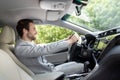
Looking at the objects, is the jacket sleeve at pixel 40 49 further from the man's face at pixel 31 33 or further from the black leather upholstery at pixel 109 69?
the black leather upholstery at pixel 109 69

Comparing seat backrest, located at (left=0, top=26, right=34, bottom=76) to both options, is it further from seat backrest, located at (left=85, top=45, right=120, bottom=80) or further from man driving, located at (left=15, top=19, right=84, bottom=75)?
seat backrest, located at (left=85, top=45, right=120, bottom=80)

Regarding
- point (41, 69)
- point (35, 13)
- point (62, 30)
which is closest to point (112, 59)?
point (41, 69)

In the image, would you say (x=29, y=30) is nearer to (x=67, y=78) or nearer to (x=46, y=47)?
(x=46, y=47)

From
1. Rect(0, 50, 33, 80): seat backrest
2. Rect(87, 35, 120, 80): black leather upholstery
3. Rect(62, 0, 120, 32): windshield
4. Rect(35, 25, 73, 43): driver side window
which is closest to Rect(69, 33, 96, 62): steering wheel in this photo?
Rect(0, 50, 33, 80): seat backrest

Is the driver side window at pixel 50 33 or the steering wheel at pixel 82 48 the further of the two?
the driver side window at pixel 50 33

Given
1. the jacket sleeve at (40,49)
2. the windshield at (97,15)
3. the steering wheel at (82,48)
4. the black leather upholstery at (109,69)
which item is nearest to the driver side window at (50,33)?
the windshield at (97,15)

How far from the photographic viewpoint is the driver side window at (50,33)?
3736mm

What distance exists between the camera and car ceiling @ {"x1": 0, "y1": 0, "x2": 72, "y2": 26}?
3016mm

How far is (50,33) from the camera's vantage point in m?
4.07

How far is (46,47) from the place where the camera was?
2.65 meters

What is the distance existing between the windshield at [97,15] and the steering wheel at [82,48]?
0.69 meters

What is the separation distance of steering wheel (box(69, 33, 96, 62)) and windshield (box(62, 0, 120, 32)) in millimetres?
692

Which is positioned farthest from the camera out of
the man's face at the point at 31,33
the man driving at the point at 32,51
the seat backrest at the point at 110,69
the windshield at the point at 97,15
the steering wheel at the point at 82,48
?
the windshield at the point at 97,15

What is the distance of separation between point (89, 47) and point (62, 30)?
133 cm
